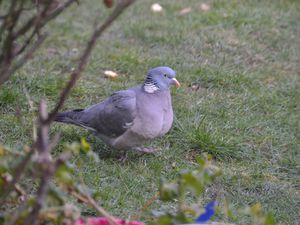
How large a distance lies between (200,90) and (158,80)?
134cm

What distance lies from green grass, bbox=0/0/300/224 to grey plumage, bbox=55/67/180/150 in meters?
0.20

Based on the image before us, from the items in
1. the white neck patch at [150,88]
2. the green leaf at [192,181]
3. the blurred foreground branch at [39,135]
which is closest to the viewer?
the blurred foreground branch at [39,135]

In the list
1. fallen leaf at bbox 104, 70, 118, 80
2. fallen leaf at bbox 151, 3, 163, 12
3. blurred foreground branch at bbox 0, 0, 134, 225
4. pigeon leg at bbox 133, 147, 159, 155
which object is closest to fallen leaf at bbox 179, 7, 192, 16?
fallen leaf at bbox 151, 3, 163, 12

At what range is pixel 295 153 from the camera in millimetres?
4387

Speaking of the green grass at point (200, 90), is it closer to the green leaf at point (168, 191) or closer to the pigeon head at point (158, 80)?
the pigeon head at point (158, 80)

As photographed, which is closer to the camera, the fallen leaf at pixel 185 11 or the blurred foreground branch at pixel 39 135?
the blurred foreground branch at pixel 39 135

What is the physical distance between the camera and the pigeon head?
3.95 meters

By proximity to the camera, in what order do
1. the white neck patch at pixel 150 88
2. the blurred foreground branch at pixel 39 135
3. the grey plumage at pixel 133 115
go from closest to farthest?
the blurred foreground branch at pixel 39 135, the grey plumage at pixel 133 115, the white neck patch at pixel 150 88

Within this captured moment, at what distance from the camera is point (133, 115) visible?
12.5 ft

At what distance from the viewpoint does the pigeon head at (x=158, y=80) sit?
13.0 ft

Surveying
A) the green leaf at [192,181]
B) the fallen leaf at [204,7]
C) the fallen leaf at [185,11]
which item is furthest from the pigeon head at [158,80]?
the fallen leaf at [204,7]

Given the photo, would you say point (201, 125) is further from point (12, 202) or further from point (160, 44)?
point (12, 202)

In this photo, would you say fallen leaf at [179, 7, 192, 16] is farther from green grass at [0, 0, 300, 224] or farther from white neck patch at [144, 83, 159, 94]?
white neck patch at [144, 83, 159, 94]

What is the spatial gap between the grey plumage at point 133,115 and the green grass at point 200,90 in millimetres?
200
